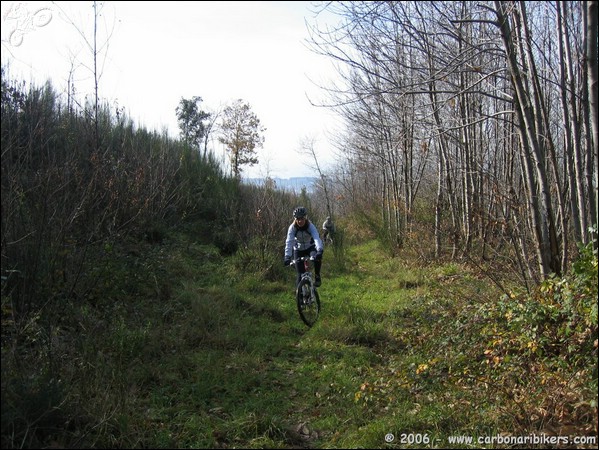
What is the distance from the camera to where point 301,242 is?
8.15 metres

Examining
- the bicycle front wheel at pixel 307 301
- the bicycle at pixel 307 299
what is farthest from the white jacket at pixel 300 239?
the bicycle front wheel at pixel 307 301

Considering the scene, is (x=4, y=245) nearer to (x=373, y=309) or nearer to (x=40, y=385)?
(x=40, y=385)

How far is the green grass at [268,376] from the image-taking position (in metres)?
3.49

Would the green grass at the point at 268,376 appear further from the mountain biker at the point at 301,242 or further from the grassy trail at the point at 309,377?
the mountain biker at the point at 301,242

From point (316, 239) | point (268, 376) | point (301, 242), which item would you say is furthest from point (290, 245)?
point (268, 376)

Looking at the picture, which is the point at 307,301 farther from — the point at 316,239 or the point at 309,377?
the point at 309,377

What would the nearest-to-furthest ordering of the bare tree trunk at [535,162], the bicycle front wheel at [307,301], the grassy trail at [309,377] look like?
the grassy trail at [309,377]
the bare tree trunk at [535,162]
the bicycle front wheel at [307,301]

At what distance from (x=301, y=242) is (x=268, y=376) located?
329cm

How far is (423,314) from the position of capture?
684cm

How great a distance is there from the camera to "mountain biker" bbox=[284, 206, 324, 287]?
25.7 ft

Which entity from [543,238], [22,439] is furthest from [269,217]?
[22,439]

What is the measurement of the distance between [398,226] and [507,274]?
324 inches

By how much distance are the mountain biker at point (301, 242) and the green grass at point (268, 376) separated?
0.86m

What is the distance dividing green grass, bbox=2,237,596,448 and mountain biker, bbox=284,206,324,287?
858 millimetres
